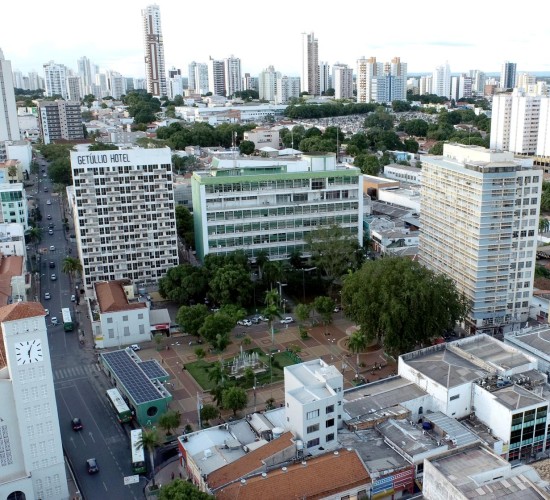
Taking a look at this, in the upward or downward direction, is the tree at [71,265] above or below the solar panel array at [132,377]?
above

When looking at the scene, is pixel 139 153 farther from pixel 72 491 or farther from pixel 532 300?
pixel 532 300

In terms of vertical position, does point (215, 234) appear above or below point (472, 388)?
above

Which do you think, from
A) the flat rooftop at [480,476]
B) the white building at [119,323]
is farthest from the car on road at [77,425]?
the flat rooftop at [480,476]

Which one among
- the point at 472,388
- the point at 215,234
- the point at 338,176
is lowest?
the point at 472,388

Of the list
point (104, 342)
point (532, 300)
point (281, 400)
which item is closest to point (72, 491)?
point (281, 400)

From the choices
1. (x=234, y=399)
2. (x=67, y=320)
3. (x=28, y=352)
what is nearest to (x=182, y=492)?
(x=28, y=352)

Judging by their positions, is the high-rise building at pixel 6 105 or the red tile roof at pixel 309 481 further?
the high-rise building at pixel 6 105

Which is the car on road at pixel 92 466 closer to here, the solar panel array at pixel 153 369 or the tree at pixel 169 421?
the tree at pixel 169 421
